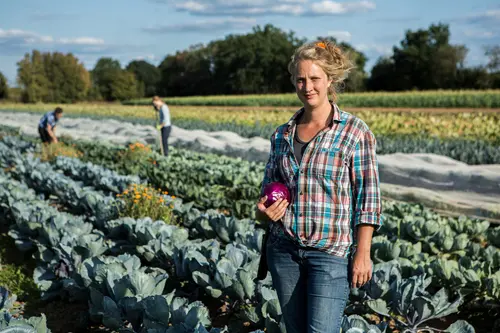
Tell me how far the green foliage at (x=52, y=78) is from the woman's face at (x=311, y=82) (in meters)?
68.1

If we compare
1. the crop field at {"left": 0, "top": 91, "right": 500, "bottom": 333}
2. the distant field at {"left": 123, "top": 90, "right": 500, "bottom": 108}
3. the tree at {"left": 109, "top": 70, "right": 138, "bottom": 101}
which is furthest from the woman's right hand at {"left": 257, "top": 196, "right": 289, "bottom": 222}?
the tree at {"left": 109, "top": 70, "right": 138, "bottom": 101}

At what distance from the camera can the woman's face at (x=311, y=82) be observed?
2.14 metres

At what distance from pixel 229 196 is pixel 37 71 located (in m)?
67.0

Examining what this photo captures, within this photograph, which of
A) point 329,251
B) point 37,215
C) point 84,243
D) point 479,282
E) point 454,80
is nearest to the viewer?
point 329,251

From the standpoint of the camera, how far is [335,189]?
85.2 inches

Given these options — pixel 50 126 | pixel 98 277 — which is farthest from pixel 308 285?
pixel 50 126

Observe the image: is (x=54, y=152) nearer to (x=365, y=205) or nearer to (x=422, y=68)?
(x=365, y=205)

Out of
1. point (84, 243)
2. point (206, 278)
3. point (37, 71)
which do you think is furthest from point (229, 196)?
point (37, 71)

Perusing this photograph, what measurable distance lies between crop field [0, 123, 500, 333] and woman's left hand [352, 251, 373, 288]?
26.5 inches

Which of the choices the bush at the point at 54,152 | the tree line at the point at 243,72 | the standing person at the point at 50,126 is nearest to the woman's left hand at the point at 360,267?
the bush at the point at 54,152

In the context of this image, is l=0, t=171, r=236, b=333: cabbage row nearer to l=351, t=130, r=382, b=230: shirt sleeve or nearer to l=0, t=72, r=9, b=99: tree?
l=351, t=130, r=382, b=230: shirt sleeve

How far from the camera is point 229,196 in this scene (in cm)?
772

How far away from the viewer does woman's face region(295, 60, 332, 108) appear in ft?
7.02

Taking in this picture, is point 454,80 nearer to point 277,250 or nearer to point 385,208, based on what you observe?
point 385,208
